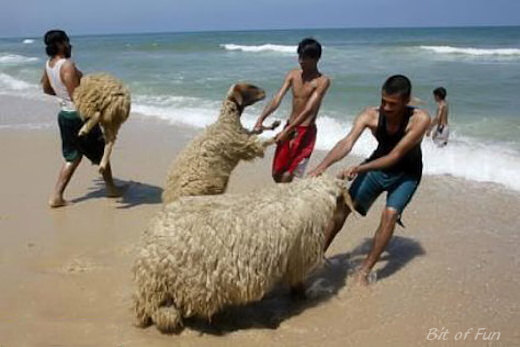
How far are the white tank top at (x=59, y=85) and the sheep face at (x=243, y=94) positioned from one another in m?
2.26

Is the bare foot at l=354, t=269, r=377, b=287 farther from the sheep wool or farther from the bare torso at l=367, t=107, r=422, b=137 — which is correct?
the sheep wool

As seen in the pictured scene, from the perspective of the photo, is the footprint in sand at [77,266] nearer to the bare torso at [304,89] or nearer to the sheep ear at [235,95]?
the sheep ear at [235,95]

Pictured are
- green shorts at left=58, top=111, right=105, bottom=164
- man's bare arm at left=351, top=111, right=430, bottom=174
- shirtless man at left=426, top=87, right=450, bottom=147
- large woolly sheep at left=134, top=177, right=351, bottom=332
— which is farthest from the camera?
shirtless man at left=426, top=87, right=450, bottom=147

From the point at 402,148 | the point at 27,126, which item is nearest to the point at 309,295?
the point at 402,148

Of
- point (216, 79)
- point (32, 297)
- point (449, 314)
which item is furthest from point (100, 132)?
point (216, 79)

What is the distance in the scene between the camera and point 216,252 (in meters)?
3.91

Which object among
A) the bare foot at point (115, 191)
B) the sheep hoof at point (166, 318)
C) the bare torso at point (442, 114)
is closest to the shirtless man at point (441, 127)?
the bare torso at point (442, 114)

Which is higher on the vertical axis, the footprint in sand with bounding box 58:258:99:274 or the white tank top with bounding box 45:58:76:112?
the white tank top with bounding box 45:58:76:112

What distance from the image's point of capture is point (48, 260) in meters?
5.36

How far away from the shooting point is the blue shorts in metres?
4.86

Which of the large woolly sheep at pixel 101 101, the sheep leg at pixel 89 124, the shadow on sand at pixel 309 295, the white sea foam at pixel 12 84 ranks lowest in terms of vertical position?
the shadow on sand at pixel 309 295

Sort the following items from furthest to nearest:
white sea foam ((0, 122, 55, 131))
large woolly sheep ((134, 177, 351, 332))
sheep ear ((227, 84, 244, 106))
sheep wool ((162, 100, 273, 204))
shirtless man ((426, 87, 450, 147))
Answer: white sea foam ((0, 122, 55, 131)) → shirtless man ((426, 87, 450, 147)) → sheep ear ((227, 84, 244, 106)) → sheep wool ((162, 100, 273, 204)) → large woolly sheep ((134, 177, 351, 332))

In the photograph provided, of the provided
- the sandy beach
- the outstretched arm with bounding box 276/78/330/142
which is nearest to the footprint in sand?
the sandy beach

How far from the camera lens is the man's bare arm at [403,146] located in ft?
15.1
